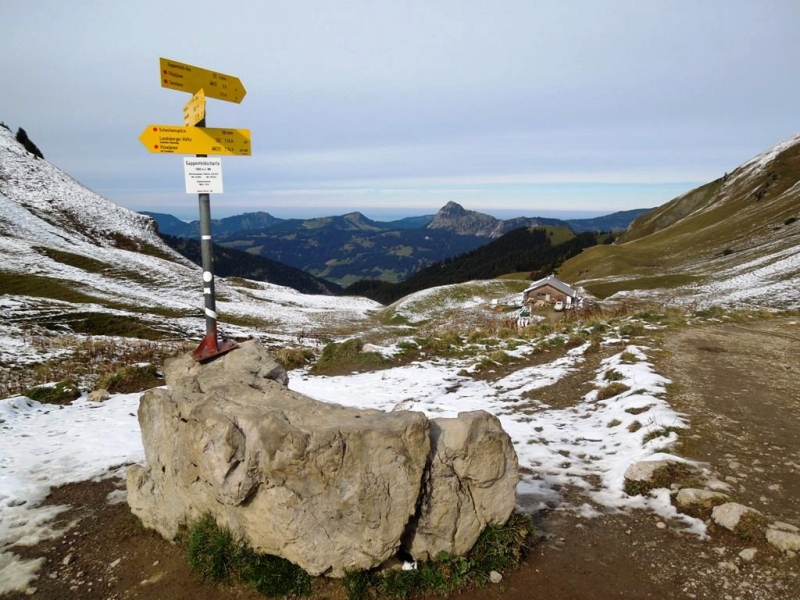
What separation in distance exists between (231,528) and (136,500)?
213cm

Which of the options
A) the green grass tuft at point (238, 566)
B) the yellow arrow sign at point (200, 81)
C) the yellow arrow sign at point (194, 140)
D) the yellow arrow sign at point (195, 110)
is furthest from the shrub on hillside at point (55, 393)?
the yellow arrow sign at point (200, 81)

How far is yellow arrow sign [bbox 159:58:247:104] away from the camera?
22.8 feet

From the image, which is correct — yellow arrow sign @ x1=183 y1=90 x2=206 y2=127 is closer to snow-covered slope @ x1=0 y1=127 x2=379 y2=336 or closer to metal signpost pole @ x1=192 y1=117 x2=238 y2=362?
metal signpost pole @ x1=192 y1=117 x2=238 y2=362

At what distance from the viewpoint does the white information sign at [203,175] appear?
23.7 ft

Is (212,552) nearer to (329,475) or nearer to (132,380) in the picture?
(329,475)

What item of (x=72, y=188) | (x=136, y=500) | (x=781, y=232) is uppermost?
(x=72, y=188)

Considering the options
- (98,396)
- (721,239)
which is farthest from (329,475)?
(721,239)

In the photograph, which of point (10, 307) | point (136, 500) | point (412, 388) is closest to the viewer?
point (136, 500)

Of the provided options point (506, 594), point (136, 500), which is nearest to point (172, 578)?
point (136, 500)

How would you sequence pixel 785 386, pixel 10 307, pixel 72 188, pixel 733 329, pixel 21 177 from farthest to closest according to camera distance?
pixel 72 188 → pixel 21 177 → pixel 10 307 → pixel 733 329 → pixel 785 386

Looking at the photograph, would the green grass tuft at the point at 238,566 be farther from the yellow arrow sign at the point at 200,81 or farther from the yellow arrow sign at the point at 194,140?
the yellow arrow sign at the point at 200,81

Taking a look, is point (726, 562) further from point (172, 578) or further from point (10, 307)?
point (10, 307)

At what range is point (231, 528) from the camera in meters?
5.65

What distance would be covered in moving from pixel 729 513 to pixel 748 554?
678 millimetres
